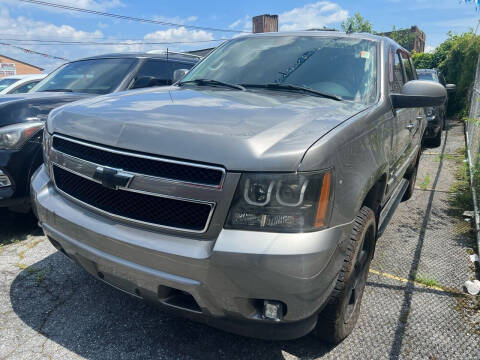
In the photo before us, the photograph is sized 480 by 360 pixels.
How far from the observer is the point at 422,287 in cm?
296

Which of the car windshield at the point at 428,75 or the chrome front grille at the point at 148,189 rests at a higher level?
the car windshield at the point at 428,75

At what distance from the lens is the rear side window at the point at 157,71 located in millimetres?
4689

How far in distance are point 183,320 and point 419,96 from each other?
226 cm

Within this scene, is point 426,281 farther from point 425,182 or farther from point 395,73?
point 425,182

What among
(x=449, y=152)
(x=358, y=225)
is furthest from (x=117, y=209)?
(x=449, y=152)

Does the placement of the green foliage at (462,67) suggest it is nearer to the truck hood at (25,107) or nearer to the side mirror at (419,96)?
the side mirror at (419,96)

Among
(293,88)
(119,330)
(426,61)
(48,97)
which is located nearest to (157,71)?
(48,97)

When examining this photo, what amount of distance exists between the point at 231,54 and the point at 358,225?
208 cm

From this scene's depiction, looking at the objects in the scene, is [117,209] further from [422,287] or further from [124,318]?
[422,287]

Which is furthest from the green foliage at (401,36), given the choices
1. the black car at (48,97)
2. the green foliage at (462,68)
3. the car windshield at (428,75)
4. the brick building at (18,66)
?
the brick building at (18,66)

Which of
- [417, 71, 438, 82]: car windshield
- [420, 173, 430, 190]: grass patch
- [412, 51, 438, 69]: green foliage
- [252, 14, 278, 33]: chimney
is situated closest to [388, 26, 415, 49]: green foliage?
[412, 51, 438, 69]: green foliage

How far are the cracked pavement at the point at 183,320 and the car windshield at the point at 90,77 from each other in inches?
77.3

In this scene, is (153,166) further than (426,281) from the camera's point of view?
No

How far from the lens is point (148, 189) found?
5.67 feet
